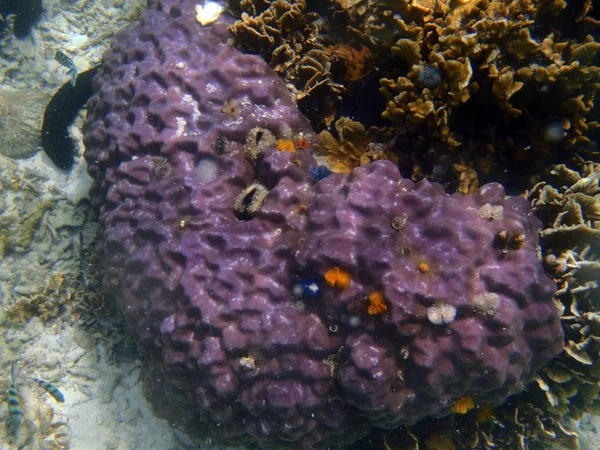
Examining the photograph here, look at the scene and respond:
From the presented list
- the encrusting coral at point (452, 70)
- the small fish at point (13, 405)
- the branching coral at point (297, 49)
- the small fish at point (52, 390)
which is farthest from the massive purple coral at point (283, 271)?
the small fish at point (13, 405)

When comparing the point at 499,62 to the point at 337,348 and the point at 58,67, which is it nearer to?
the point at 337,348

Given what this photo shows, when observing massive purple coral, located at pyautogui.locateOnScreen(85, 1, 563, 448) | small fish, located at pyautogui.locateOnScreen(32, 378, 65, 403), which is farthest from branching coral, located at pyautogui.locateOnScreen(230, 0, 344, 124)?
small fish, located at pyautogui.locateOnScreen(32, 378, 65, 403)

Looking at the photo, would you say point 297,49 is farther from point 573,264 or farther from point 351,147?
point 573,264

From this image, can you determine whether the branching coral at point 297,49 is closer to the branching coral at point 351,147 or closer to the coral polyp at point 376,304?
the branching coral at point 351,147

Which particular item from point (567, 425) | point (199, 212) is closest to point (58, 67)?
point (199, 212)

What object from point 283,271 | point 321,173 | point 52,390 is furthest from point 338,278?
point 52,390

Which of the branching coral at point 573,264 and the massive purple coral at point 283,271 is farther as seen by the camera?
the branching coral at point 573,264
